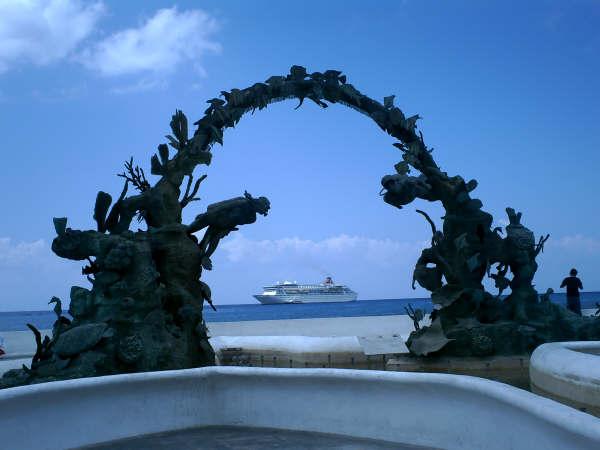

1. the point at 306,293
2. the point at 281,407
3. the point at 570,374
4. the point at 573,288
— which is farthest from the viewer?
the point at 306,293

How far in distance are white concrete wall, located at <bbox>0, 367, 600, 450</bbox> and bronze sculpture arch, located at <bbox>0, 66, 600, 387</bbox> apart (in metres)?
2.73

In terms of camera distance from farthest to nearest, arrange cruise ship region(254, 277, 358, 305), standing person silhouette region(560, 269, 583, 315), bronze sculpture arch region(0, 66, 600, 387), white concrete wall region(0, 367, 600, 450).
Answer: cruise ship region(254, 277, 358, 305) < standing person silhouette region(560, 269, 583, 315) < bronze sculpture arch region(0, 66, 600, 387) < white concrete wall region(0, 367, 600, 450)

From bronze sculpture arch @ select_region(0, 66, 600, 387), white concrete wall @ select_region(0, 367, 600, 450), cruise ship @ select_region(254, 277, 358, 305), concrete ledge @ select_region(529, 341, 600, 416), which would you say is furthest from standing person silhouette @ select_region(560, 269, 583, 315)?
cruise ship @ select_region(254, 277, 358, 305)

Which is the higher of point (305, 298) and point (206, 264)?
point (305, 298)

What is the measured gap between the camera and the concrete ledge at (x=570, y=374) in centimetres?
389

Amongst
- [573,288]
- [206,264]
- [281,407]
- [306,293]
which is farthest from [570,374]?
[306,293]

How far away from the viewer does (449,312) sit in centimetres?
838

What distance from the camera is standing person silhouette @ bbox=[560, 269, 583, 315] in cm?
1020

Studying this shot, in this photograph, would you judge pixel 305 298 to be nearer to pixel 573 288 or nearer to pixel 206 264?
pixel 573 288

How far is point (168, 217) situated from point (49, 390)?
4.81 meters

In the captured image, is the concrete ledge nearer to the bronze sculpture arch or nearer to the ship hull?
the bronze sculpture arch

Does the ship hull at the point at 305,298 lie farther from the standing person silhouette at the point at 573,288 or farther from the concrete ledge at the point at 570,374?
the concrete ledge at the point at 570,374

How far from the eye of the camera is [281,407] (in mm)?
3508

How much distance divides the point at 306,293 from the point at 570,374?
59.3m
